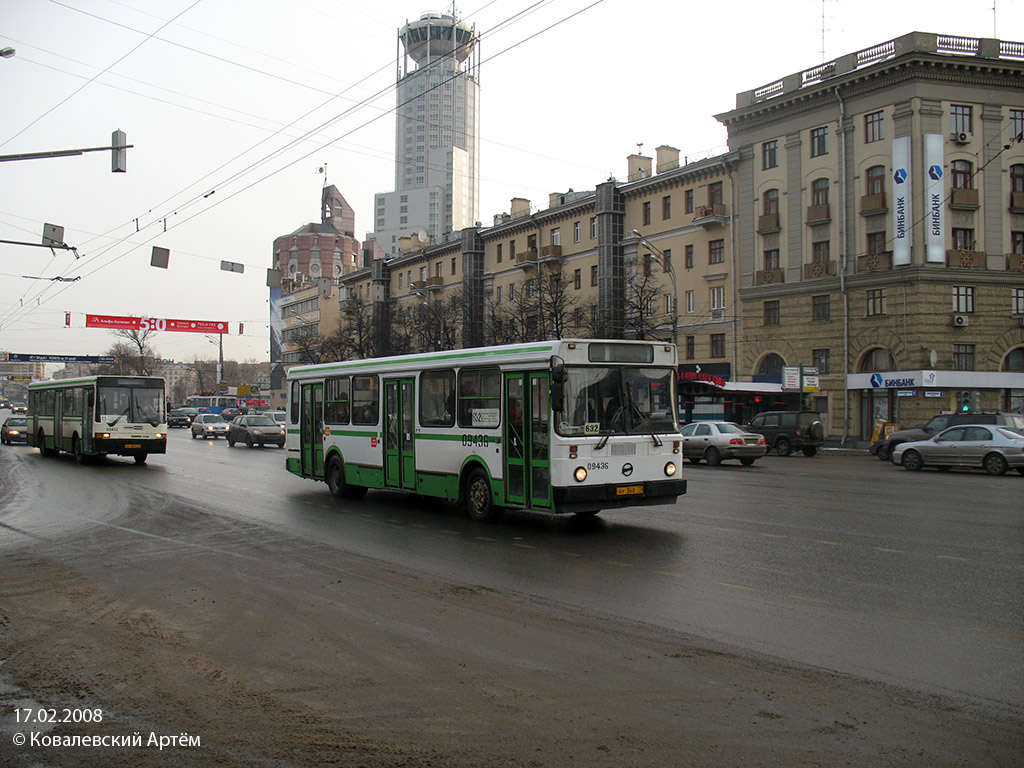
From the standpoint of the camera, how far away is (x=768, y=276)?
45719 millimetres

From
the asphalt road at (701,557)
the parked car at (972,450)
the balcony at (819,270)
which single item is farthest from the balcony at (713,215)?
the asphalt road at (701,557)

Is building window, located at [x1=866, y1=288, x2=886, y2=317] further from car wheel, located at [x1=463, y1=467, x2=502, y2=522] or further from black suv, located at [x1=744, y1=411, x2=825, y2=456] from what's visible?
car wheel, located at [x1=463, y1=467, x2=502, y2=522]

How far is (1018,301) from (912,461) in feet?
67.0

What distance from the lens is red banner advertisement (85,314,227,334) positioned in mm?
52938

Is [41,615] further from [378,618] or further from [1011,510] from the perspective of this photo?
[1011,510]

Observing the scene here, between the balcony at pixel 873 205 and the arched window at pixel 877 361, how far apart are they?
6.76 metres

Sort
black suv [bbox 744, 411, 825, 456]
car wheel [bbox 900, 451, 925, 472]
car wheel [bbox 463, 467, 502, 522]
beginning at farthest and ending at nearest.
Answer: black suv [bbox 744, 411, 825, 456] → car wheel [bbox 900, 451, 925, 472] → car wheel [bbox 463, 467, 502, 522]

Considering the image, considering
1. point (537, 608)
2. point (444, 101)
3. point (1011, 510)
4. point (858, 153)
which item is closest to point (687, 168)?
point (858, 153)

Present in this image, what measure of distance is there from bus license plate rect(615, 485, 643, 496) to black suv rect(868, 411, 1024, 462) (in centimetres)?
1996

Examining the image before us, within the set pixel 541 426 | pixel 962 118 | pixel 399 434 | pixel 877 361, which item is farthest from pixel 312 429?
pixel 962 118

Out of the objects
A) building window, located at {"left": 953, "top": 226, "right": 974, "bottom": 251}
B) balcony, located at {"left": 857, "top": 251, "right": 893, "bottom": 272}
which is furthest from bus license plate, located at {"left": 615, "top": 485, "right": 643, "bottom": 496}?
building window, located at {"left": 953, "top": 226, "right": 974, "bottom": 251}

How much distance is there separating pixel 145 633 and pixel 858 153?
1689 inches

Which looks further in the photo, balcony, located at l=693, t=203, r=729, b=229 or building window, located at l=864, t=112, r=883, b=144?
balcony, located at l=693, t=203, r=729, b=229

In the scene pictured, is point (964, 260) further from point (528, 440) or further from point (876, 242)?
point (528, 440)
